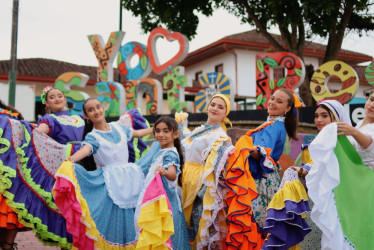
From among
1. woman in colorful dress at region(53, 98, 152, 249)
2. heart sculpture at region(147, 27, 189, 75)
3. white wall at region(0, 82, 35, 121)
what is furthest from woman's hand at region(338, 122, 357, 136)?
white wall at region(0, 82, 35, 121)

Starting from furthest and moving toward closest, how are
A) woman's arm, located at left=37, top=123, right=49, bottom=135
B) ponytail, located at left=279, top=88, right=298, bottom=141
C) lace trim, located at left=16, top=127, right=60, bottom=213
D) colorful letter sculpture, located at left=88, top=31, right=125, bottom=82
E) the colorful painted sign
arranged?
1. colorful letter sculpture, located at left=88, top=31, right=125, bottom=82
2. the colorful painted sign
3. woman's arm, located at left=37, top=123, right=49, bottom=135
4. lace trim, located at left=16, top=127, right=60, bottom=213
5. ponytail, located at left=279, top=88, right=298, bottom=141

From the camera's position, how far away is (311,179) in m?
3.16

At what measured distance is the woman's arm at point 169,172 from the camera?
12.5ft

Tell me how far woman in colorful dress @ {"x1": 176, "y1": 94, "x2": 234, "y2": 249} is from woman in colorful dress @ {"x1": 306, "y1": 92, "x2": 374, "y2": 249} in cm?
105

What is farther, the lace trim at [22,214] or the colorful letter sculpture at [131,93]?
the colorful letter sculpture at [131,93]

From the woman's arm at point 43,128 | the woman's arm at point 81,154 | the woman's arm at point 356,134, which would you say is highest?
the woman's arm at point 43,128

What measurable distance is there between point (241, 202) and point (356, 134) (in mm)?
1146

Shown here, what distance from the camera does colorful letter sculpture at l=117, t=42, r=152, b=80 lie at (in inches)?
513

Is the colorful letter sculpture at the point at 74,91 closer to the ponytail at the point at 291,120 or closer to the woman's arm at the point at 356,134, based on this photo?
the ponytail at the point at 291,120

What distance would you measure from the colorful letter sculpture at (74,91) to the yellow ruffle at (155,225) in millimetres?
9853

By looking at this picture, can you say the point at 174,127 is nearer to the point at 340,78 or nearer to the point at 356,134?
the point at 356,134

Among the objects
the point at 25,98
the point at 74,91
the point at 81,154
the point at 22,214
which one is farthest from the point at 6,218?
the point at 25,98

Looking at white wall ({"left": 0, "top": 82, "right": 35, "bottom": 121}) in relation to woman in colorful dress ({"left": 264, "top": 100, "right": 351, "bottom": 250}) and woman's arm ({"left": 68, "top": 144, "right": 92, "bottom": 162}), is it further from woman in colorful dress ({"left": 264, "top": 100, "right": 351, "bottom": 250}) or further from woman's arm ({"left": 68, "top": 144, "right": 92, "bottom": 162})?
woman in colorful dress ({"left": 264, "top": 100, "right": 351, "bottom": 250})

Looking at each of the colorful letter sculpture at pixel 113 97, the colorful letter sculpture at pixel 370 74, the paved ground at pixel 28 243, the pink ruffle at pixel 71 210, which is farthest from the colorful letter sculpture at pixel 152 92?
the pink ruffle at pixel 71 210
